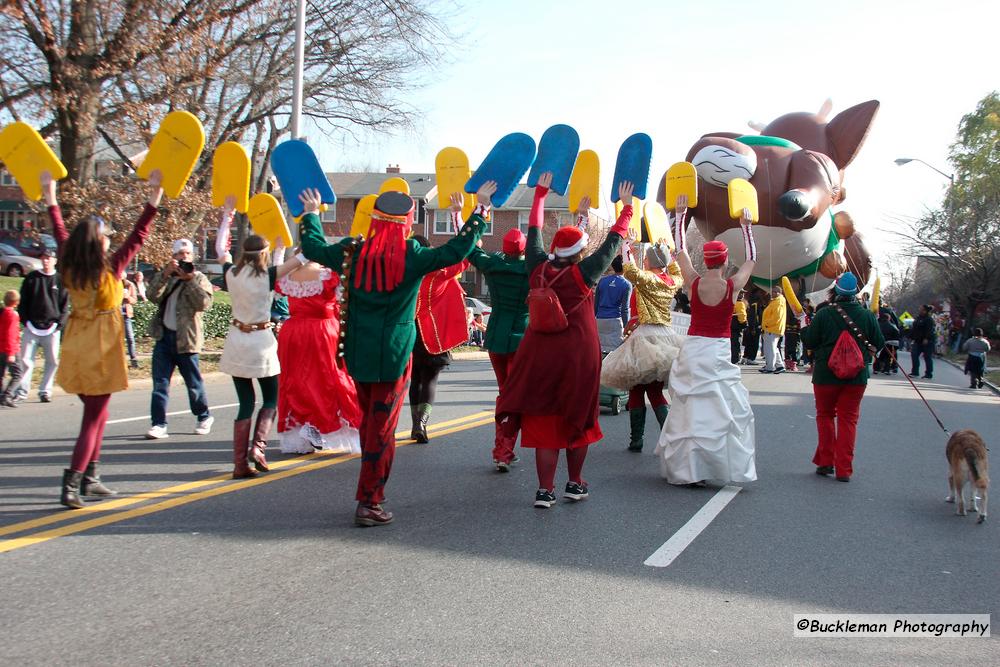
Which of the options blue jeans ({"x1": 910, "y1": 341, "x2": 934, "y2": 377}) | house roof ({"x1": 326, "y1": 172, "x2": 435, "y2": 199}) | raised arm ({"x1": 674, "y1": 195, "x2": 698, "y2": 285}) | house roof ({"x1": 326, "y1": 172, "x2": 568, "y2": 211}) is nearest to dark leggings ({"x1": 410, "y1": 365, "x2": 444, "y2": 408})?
raised arm ({"x1": 674, "y1": 195, "x2": 698, "y2": 285})

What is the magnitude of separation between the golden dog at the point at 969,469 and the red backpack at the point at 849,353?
3.38 feet

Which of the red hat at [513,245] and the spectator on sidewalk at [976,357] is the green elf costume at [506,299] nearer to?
the red hat at [513,245]

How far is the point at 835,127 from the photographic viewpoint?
51.3 ft

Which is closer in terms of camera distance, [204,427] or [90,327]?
[90,327]

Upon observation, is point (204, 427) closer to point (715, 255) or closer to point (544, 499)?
point (544, 499)

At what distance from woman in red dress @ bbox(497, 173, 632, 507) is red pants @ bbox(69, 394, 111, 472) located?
255 centimetres

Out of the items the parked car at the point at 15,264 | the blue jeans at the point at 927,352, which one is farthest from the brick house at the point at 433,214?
the blue jeans at the point at 927,352

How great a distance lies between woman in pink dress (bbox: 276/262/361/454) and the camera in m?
7.34

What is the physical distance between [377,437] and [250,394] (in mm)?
1650

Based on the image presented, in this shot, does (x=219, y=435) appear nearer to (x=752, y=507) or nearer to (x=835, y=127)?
(x=752, y=507)

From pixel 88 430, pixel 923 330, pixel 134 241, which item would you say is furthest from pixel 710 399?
pixel 923 330

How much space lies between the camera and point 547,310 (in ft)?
18.6

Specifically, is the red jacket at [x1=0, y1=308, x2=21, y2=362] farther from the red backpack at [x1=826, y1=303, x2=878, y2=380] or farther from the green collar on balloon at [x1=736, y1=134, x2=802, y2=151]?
the green collar on balloon at [x1=736, y1=134, x2=802, y2=151]

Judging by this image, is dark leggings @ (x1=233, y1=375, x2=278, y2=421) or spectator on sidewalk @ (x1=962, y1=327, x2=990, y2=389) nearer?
dark leggings @ (x1=233, y1=375, x2=278, y2=421)
